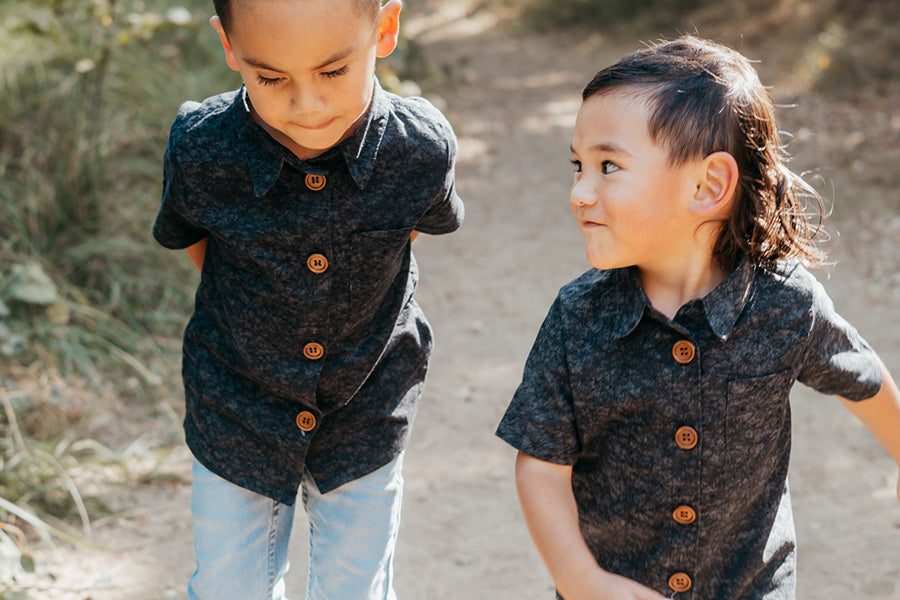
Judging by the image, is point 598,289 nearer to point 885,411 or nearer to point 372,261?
point 372,261

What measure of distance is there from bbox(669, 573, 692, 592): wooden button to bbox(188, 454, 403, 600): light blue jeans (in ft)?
1.91

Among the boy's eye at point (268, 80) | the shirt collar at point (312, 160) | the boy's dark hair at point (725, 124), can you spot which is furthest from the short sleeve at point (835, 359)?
the boy's eye at point (268, 80)

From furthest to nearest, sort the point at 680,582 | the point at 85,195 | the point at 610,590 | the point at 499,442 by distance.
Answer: the point at 85,195 → the point at 499,442 → the point at 680,582 → the point at 610,590

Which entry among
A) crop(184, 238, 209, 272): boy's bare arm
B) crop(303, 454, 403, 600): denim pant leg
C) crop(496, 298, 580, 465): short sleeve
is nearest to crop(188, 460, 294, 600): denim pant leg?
crop(303, 454, 403, 600): denim pant leg

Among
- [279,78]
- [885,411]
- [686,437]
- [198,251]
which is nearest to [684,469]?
[686,437]

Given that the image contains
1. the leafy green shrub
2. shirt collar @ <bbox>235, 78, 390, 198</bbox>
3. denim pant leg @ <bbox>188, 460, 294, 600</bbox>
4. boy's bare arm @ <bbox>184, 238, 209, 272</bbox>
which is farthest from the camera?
the leafy green shrub

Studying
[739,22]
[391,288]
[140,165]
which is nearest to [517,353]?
[140,165]

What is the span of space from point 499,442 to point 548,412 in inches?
73.2

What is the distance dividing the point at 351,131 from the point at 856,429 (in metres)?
2.43

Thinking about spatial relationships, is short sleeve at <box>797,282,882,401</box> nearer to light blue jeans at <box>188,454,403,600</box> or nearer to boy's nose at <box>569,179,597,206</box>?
boy's nose at <box>569,179,597,206</box>

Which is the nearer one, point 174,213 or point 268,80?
point 268,80

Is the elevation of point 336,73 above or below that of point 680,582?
above

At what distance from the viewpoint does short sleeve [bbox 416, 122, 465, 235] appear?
6.07ft

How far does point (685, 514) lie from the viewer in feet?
5.16
